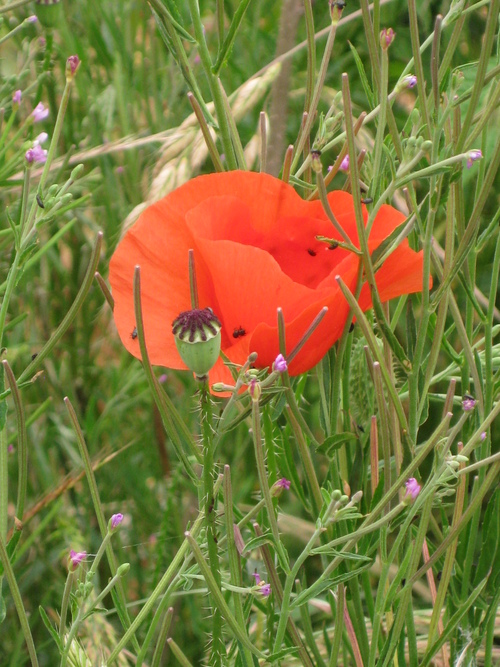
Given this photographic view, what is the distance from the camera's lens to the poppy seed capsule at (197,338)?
0.31 metres

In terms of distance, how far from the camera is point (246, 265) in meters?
0.37

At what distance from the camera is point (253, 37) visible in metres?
1.00

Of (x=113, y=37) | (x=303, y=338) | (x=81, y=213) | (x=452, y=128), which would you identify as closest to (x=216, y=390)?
(x=303, y=338)

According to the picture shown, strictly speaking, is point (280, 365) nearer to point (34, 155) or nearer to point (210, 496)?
point (210, 496)

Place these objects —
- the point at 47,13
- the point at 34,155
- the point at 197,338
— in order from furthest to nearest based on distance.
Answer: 1. the point at 47,13
2. the point at 34,155
3. the point at 197,338

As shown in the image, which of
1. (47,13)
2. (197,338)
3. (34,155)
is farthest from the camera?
(47,13)

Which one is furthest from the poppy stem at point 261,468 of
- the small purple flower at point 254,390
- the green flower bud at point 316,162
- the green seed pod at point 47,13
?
the green seed pod at point 47,13

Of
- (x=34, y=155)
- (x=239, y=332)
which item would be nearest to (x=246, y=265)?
(x=239, y=332)

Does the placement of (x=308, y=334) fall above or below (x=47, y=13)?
below

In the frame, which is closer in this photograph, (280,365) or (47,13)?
(280,365)

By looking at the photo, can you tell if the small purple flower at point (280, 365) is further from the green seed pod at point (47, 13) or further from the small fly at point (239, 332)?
the green seed pod at point (47, 13)

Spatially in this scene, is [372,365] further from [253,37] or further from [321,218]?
[253,37]

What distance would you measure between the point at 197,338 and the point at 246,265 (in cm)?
7

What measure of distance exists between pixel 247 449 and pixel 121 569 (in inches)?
21.7
